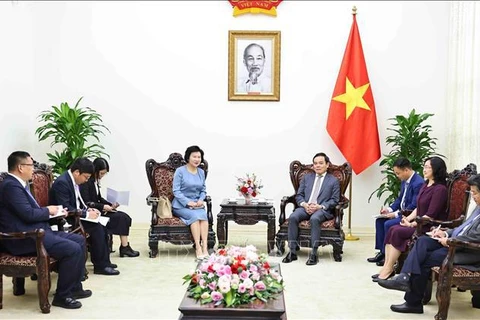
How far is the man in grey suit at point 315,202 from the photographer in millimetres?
6652

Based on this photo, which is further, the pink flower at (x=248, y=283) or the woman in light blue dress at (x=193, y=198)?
the woman in light blue dress at (x=193, y=198)

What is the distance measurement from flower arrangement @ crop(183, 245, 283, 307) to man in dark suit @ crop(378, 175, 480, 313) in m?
1.64

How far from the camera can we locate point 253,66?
8406 millimetres

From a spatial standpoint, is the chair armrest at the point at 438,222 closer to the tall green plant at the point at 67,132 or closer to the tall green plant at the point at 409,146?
the tall green plant at the point at 409,146

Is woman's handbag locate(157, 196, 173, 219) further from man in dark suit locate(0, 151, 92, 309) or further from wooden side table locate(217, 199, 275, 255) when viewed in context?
man in dark suit locate(0, 151, 92, 309)

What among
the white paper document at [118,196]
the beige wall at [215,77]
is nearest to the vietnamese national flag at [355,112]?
the beige wall at [215,77]

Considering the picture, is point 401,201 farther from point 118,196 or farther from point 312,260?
point 118,196

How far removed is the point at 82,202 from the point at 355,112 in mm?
3911

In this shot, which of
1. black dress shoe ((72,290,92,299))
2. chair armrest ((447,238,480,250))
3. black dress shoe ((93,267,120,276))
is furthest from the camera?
black dress shoe ((93,267,120,276))

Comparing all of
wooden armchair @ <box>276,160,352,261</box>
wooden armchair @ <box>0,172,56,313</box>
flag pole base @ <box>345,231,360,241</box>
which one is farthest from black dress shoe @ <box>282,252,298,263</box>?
wooden armchair @ <box>0,172,56,313</box>

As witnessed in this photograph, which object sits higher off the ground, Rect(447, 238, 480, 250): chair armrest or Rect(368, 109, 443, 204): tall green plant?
Rect(368, 109, 443, 204): tall green plant

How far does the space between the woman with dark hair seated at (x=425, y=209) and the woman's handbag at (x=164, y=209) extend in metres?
2.42

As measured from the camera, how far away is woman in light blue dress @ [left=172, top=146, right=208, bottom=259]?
6.72 m

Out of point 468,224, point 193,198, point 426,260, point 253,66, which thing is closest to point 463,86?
point 253,66
